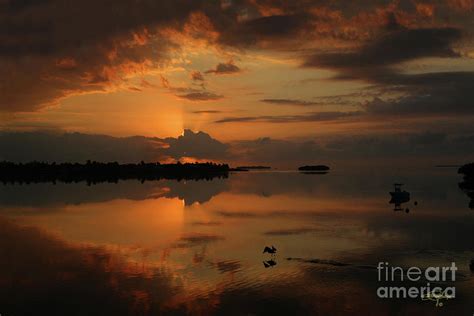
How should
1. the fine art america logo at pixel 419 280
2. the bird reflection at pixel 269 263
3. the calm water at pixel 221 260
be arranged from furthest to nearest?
the bird reflection at pixel 269 263 < the fine art america logo at pixel 419 280 < the calm water at pixel 221 260

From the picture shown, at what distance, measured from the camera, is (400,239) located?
133 feet

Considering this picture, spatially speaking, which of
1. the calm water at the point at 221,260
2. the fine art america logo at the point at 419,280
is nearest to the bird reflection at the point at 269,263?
the calm water at the point at 221,260

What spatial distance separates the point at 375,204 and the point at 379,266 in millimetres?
46149

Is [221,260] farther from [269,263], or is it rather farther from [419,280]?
[419,280]

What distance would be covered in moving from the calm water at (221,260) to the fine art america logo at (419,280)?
1.65ft

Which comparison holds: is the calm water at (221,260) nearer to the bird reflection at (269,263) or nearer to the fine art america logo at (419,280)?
the bird reflection at (269,263)

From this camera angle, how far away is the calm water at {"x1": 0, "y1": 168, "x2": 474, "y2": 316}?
2252 centimetres

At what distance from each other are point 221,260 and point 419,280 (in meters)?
12.3

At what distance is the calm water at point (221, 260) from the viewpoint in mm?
22516

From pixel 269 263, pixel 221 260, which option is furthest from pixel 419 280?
pixel 221 260

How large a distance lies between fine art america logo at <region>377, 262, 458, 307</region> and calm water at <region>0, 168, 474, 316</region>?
1.65 feet

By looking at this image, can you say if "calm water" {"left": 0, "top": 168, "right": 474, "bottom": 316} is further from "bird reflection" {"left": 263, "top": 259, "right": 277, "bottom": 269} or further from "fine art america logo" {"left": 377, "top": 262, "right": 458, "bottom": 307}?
"fine art america logo" {"left": 377, "top": 262, "right": 458, "bottom": 307}

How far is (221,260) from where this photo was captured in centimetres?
3181

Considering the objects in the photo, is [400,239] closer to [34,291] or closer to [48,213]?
[34,291]
